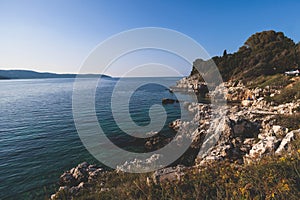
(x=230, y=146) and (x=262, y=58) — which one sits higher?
(x=262, y=58)

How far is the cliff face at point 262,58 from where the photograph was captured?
39.2 metres

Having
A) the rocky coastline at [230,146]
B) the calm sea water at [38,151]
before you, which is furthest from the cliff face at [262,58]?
the calm sea water at [38,151]

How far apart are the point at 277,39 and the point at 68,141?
200 feet

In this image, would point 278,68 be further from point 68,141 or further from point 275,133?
point 68,141

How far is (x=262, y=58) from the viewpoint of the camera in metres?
43.8

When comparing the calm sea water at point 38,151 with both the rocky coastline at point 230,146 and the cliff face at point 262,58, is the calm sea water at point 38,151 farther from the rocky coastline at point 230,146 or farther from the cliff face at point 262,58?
the cliff face at point 262,58

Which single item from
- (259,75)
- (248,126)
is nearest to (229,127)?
(248,126)

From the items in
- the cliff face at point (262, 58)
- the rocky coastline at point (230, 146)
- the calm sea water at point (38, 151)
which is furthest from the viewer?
the cliff face at point (262, 58)

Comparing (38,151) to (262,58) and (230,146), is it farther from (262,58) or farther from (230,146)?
(262,58)

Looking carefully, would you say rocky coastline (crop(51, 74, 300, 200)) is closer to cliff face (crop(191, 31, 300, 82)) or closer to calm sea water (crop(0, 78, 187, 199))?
calm sea water (crop(0, 78, 187, 199))

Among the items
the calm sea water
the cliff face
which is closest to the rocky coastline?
the calm sea water

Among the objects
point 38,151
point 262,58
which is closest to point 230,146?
point 38,151

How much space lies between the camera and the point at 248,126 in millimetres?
12602

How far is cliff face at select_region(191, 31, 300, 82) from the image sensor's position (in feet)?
128
